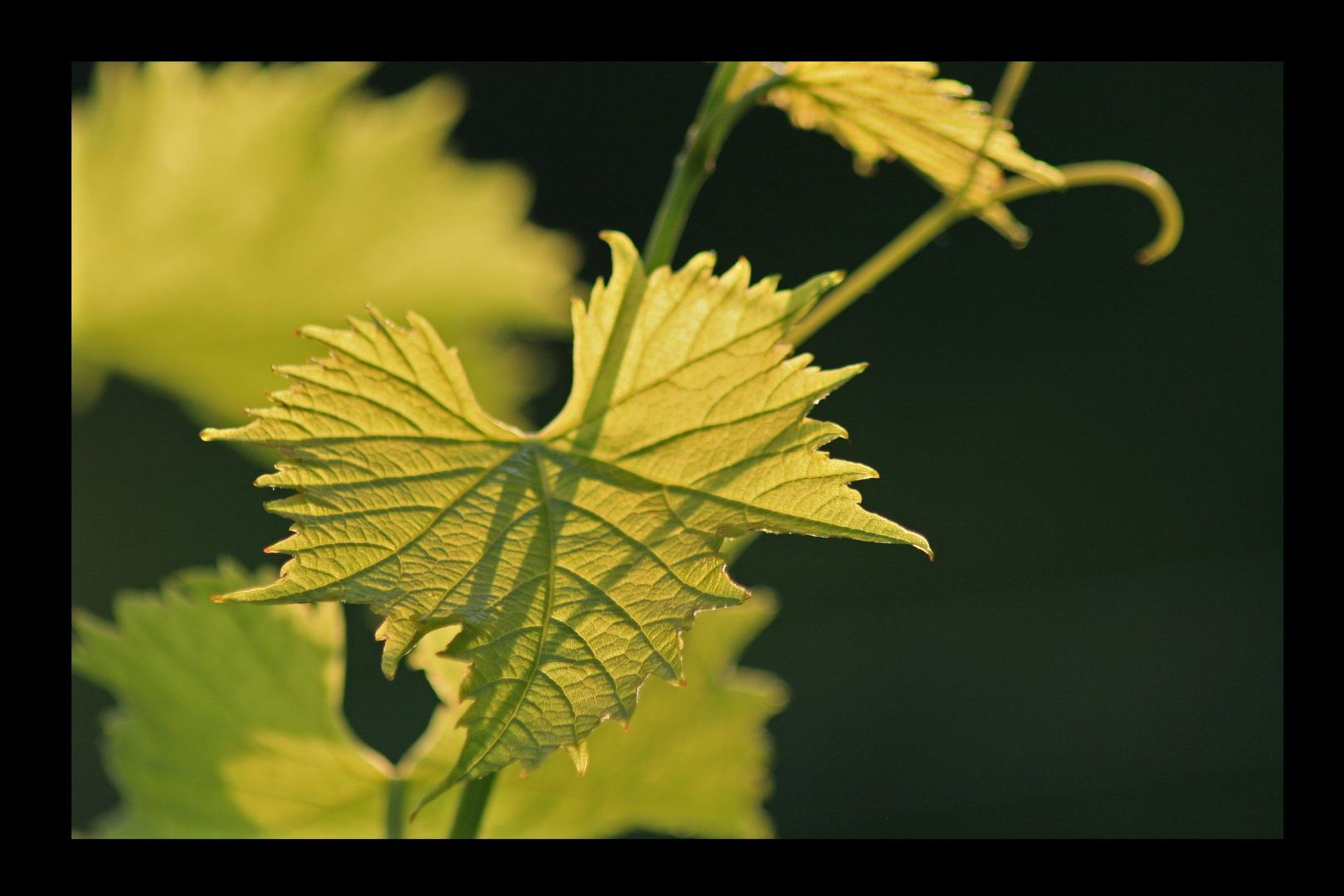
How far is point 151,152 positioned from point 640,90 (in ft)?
8.73

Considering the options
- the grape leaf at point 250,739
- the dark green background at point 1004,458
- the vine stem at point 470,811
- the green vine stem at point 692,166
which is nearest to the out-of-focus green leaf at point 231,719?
the grape leaf at point 250,739

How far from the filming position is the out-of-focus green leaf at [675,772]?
53cm

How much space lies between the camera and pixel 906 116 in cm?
43

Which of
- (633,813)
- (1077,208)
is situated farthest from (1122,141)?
(633,813)

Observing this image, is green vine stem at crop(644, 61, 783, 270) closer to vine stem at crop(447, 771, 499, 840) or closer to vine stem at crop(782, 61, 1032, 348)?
vine stem at crop(782, 61, 1032, 348)

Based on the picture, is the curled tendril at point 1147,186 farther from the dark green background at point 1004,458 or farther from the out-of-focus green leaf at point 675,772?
the dark green background at point 1004,458

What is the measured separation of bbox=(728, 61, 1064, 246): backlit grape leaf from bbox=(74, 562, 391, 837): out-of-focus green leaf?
32cm

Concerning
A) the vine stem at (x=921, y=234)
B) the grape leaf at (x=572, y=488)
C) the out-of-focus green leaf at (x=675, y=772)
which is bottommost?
the out-of-focus green leaf at (x=675, y=772)

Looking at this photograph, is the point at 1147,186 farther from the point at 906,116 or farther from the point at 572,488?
the point at 572,488

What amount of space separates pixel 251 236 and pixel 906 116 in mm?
516

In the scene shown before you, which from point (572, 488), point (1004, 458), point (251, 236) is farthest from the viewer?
point (1004, 458)

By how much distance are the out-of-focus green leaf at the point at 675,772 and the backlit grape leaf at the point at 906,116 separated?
240mm

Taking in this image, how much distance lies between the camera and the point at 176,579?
54cm

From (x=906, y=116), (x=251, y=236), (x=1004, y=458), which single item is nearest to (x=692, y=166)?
(x=906, y=116)
